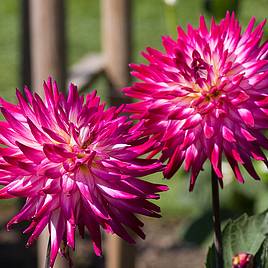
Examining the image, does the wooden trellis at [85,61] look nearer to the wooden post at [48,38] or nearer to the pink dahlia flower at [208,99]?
the wooden post at [48,38]

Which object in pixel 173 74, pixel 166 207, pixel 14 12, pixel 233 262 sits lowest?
pixel 233 262

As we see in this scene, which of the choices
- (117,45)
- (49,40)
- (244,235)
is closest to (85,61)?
(117,45)

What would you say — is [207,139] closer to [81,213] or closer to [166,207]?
[81,213]

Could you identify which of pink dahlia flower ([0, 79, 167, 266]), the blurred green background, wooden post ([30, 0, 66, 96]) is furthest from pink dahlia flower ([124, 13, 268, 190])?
the blurred green background

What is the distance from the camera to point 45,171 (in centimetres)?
86

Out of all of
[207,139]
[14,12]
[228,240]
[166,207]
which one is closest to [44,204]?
[207,139]

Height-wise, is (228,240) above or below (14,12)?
below

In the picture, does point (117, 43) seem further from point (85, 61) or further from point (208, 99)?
point (208, 99)

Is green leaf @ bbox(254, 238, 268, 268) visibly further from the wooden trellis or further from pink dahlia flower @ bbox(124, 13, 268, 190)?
the wooden trellis

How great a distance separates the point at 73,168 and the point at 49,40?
5.81 ft

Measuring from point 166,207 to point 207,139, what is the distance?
3.80 metres

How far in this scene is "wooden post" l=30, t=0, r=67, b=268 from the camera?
8.48 ft

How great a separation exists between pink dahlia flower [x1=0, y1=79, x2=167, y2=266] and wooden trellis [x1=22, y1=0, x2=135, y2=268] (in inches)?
66.7

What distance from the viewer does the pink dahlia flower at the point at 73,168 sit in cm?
86
